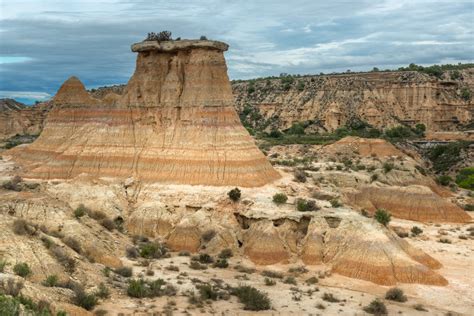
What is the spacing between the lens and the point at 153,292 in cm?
1948

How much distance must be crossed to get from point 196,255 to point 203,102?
10.6m

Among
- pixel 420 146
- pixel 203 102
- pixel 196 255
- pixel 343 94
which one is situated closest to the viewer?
pixel 196 255

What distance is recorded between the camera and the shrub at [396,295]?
21.0 meters

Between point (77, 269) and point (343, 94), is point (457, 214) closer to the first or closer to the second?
point (77, 269)

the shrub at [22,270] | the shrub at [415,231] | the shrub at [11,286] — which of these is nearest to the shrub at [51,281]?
the shrub at [22,270]

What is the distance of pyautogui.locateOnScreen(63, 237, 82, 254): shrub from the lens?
20.7 meters

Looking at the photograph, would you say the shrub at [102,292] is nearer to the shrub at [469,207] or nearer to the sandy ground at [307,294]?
the sandy ground at [307,294]

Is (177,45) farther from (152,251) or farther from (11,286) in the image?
(11,286)

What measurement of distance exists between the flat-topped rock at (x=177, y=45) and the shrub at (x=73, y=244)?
1621 cm

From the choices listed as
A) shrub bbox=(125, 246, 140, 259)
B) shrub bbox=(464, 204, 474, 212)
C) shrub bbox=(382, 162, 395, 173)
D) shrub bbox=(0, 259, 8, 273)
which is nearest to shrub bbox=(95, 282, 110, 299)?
shrub bbox=(0, 259, 8, 273)

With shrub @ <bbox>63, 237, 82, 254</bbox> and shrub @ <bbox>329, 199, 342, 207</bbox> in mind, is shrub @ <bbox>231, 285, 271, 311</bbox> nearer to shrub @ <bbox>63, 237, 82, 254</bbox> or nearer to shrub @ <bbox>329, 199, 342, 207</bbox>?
shrub @ <bbox>63, 237, 82, 254</bbox>

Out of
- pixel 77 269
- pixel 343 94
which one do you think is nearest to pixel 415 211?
pixel 77 269

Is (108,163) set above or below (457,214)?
above

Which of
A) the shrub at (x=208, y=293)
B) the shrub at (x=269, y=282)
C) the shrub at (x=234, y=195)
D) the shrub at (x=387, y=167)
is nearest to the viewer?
the shrub at (x=208, y=293)
